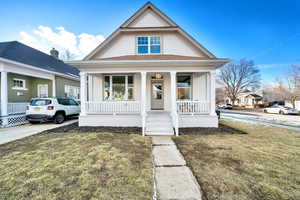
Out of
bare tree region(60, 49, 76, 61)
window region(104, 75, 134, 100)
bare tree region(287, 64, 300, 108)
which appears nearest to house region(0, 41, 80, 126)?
window region(104, 75, 134, 100)

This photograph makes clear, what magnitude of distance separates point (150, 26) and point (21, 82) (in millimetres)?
10915

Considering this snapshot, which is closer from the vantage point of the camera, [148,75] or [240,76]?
[148,75]

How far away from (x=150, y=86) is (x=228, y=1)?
13.5 meters

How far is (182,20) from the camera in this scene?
13570mm

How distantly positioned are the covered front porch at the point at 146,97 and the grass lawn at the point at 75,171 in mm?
2843

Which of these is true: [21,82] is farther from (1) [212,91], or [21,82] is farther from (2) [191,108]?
(1) [212,91]

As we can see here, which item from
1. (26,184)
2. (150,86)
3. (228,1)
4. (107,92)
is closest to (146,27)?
(150,86)

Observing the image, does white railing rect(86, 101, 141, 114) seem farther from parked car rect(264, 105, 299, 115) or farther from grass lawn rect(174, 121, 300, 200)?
parked car rect(264, 105, 299, 115)

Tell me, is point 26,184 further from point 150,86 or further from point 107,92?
point 150,86

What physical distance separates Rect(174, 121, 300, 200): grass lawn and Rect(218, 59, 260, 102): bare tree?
3498cm

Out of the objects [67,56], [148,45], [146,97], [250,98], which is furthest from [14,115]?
[250,98]

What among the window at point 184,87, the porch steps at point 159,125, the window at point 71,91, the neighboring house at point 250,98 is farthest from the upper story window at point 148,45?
the neighboring house at point 250,98

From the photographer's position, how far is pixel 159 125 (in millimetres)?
6531

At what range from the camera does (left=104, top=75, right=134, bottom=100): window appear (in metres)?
8.49
